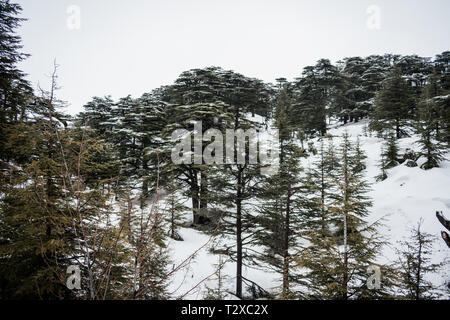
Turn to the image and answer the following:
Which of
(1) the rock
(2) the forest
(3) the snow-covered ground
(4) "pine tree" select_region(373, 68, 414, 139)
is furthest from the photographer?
(4) "pine tree" select_region(373, 68, 414, 139)

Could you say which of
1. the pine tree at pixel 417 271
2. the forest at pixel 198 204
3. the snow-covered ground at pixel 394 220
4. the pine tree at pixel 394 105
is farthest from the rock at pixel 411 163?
the pine tree at pixel 417 271

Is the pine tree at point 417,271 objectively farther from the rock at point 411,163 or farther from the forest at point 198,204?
the rock at point 411,163

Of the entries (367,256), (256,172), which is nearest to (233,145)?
(256,172)

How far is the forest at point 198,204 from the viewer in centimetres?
376

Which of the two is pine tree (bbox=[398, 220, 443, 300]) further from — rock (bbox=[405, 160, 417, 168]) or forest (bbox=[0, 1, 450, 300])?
rock (bbox=[405, 160, 417, 168])

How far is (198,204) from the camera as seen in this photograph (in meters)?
16.8

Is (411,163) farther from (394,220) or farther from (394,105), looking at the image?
(394,105)

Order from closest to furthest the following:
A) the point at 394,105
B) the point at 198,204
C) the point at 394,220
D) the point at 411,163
Result: the point at 394,220 < the point at 411,163 < the point at 198,204 < the point at 394,105

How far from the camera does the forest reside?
148 inches

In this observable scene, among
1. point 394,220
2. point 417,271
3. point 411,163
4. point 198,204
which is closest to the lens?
point 417,271

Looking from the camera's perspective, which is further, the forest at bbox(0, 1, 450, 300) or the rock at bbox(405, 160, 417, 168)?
the rock at bbox(405, 160, 417, 168)

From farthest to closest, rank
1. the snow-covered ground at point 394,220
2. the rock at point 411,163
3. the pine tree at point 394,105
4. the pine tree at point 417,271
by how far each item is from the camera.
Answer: the pine tree at point 394,105 → the rock at point 411,163 → the snow-covered ground at point 394,220 → the pine tree at point 417,271

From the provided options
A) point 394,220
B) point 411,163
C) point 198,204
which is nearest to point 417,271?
point 394,220

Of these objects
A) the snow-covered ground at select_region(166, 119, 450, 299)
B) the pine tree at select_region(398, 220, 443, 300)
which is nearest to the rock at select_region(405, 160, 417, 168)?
the snow-covered ground at select_region(166, 119, 450, 299)
